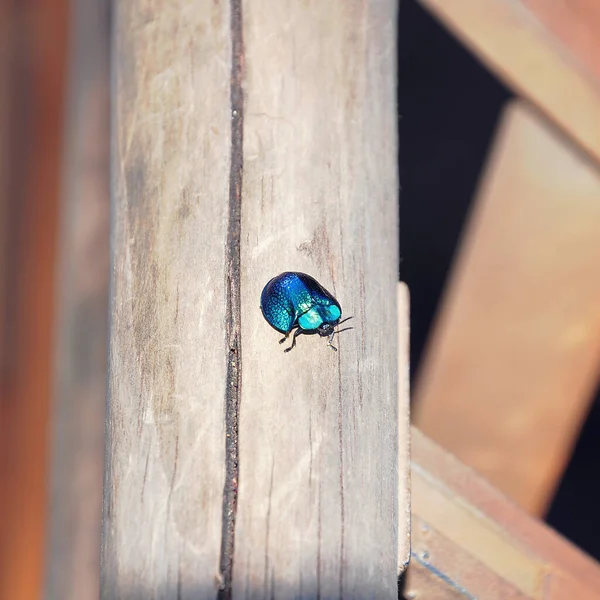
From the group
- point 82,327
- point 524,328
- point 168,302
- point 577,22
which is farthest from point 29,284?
point 577,22

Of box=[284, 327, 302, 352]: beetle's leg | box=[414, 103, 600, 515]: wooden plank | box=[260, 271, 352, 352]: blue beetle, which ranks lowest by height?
box=[284, 327, 302, 352]: beetle's leg

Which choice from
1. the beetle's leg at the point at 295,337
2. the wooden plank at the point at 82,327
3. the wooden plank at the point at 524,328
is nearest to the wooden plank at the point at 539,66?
the wooden plank at the point at 524,328

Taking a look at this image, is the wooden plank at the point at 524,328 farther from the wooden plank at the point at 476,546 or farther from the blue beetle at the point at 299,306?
the blue beetle at the point at 299,306

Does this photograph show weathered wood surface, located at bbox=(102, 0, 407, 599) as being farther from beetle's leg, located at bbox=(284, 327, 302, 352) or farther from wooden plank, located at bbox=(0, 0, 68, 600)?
wooden plank, located at bbox=(0, 0, 68, 600)

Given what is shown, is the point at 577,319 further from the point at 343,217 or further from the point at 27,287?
the point at 27,287

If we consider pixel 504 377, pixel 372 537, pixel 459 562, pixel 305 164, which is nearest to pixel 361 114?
pixel 305 164

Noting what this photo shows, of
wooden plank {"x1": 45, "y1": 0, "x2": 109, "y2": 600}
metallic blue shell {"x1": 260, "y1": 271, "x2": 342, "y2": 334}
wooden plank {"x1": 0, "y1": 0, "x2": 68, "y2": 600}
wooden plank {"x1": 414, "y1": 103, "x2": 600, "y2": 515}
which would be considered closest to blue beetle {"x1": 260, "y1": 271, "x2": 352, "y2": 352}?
metallic blue shell {"x1": 260, "y1": 271, "x2": 342, "y2": 334}
